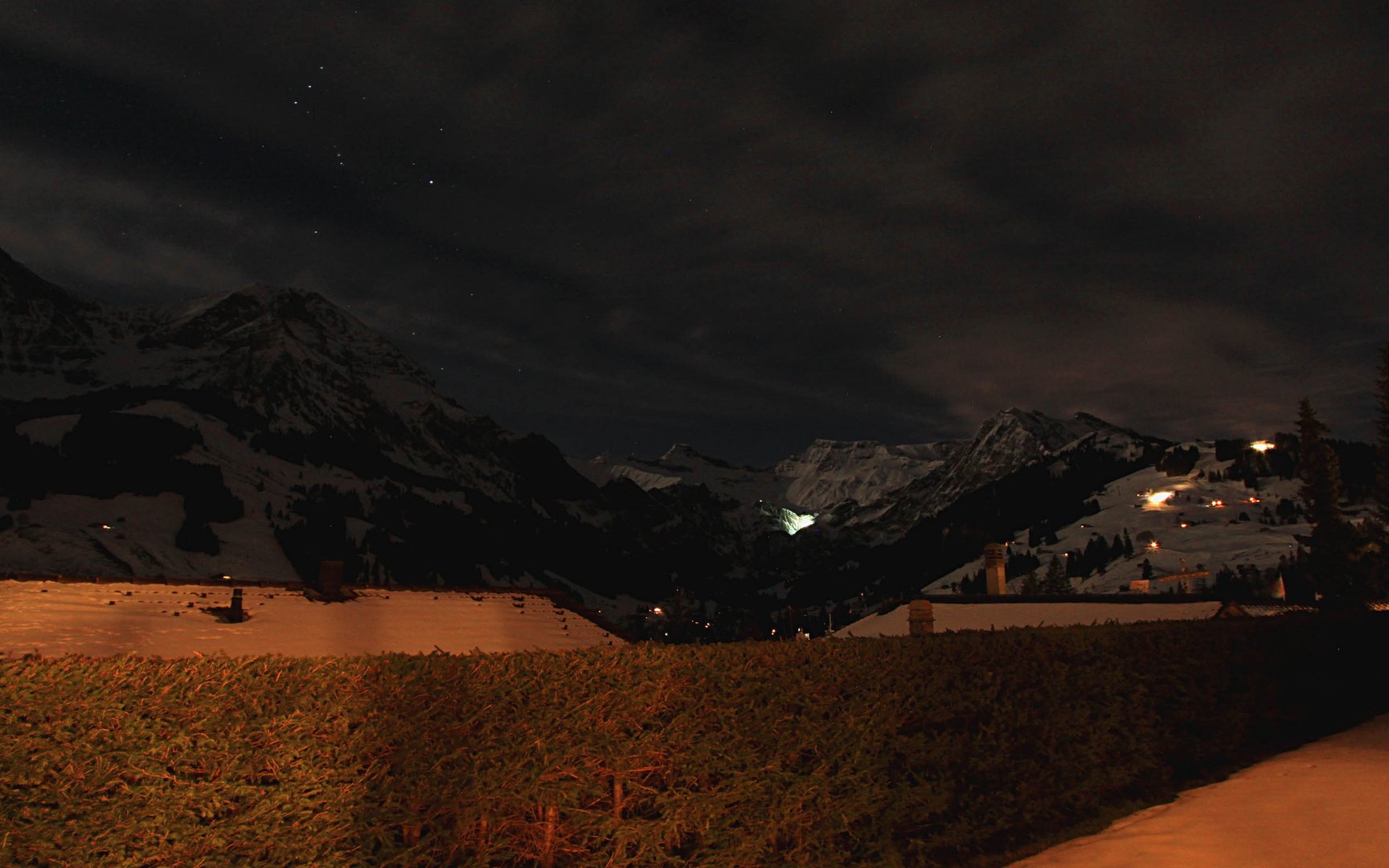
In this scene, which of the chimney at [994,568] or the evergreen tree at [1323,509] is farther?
the evergreen tree at [1323,509]

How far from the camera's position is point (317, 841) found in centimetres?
609

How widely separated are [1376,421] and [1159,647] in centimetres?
7254

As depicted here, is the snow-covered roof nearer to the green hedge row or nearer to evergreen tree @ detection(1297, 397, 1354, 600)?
the green hedge row

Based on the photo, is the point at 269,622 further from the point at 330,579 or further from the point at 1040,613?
the point at 1040,613

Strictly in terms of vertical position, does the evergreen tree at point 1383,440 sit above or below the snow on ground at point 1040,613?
above

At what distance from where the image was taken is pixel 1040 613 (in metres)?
28.8

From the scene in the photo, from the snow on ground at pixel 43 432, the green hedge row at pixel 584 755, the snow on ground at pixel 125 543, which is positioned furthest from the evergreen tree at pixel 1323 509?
the snow on ground at pixel 43 432

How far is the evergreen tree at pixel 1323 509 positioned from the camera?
62625 millimetres

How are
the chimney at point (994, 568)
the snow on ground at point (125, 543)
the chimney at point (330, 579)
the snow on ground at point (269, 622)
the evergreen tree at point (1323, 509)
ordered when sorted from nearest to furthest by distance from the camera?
the snow on ground at point (269, 622)
the chimney at point (330, 579)
the chimney at point (994, 568)
the evergreen tree at point (1323, 509)
the snow on ground at point (125, 543)

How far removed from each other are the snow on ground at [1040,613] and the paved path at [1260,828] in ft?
43.1

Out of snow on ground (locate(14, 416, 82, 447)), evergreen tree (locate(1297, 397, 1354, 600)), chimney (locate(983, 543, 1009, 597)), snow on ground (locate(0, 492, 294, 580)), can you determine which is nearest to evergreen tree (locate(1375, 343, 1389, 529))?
evergreen tree (locate(1297, 397, 1354, 600))

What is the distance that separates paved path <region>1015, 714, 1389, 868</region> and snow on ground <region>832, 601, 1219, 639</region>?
1315 cm

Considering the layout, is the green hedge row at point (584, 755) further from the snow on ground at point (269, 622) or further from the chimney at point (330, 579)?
the chimney at point (330, 579)

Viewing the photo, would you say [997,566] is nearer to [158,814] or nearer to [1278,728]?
[1278,728]
